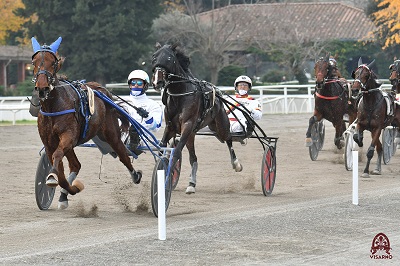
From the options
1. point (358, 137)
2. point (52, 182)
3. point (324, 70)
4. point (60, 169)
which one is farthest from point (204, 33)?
point (52, 182)

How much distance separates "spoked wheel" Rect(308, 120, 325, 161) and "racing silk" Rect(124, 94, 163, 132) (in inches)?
220

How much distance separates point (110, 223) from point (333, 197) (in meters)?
3.54

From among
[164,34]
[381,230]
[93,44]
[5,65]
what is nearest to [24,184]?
[381,230]

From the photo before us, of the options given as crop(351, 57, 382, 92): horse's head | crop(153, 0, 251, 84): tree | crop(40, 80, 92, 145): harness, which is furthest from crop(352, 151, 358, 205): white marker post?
crop(153, 0, 251, 84): tree

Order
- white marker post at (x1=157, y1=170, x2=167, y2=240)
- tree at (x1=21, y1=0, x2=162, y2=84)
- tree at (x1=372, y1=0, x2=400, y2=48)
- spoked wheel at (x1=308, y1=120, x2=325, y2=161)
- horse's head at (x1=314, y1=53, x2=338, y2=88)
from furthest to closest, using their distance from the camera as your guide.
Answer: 1. tree at (x1=21, y1=0, x2=162, y2=84)
2. tree at (x1=372, y1=0, x2=400, y2=48)
3. spoked wheel at (x1=308, y1=120, x2=325, y2=161)
4. horse's head at (x1=314, y1=53, x2=338, y2=88)
5. white marker post at (x1=157, y1=170, x2=167, y2=240)

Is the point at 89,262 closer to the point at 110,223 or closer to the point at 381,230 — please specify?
the point at 110,223

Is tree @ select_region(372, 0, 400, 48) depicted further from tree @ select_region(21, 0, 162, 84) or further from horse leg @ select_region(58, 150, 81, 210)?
horse leg @ select_region(58, 150, 81, 210)

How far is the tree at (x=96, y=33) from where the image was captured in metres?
38.7

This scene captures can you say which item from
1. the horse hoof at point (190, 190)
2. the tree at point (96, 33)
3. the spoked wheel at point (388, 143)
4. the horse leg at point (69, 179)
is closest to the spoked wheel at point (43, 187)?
the horse leg at point (69, 179)

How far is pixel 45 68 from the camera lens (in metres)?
9.59

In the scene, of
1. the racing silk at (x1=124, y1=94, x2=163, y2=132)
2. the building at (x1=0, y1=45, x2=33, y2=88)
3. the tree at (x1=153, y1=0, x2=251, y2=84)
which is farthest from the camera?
the building at (x1=0, y1=45, x2=33, y2=88)

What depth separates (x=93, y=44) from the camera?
127 feet

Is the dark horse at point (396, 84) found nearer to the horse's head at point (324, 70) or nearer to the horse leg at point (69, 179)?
the horse's head at point (324, 70)

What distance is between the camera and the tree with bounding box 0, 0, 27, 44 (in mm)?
44938
